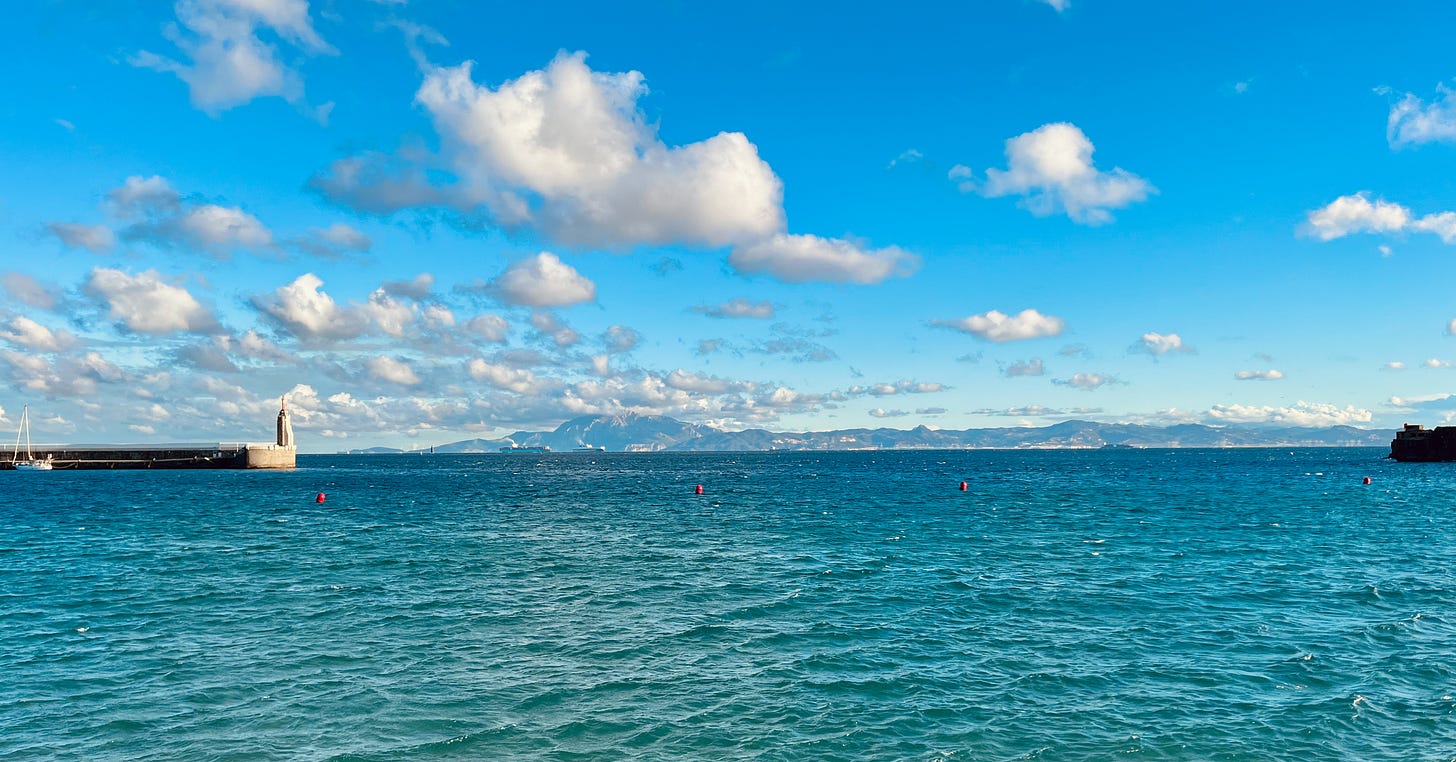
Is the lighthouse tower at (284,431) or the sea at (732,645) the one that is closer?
the sea at (732,645)

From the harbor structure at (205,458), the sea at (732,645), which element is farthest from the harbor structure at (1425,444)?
the harbor structure at (205,458)

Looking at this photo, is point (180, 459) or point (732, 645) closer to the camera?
point (732, 645)

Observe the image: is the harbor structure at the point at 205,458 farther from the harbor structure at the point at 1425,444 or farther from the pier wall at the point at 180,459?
the harbor structure at the point at 1425,444

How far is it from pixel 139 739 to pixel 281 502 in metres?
87.6

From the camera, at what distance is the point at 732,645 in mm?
29766

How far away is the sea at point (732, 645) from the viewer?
69.3 feet

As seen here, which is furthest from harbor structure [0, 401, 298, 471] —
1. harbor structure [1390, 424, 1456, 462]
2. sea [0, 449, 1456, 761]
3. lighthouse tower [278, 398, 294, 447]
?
harbor structure [1390, 424, 1456, 462]

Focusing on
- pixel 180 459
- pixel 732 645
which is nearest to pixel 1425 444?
pixel 732 645

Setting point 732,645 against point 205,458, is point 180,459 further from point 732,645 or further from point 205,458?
point 732,645

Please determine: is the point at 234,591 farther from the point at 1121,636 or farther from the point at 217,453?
the point at 217,453

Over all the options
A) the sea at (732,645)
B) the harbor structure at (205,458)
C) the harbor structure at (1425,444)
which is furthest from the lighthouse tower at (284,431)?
the harbor structure at (1425,444)

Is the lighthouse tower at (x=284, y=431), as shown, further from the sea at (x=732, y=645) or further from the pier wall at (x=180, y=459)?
the sea at (x=732, y=645)

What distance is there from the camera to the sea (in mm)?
21125

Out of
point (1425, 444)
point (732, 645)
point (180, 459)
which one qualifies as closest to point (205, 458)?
point (180, 459)
